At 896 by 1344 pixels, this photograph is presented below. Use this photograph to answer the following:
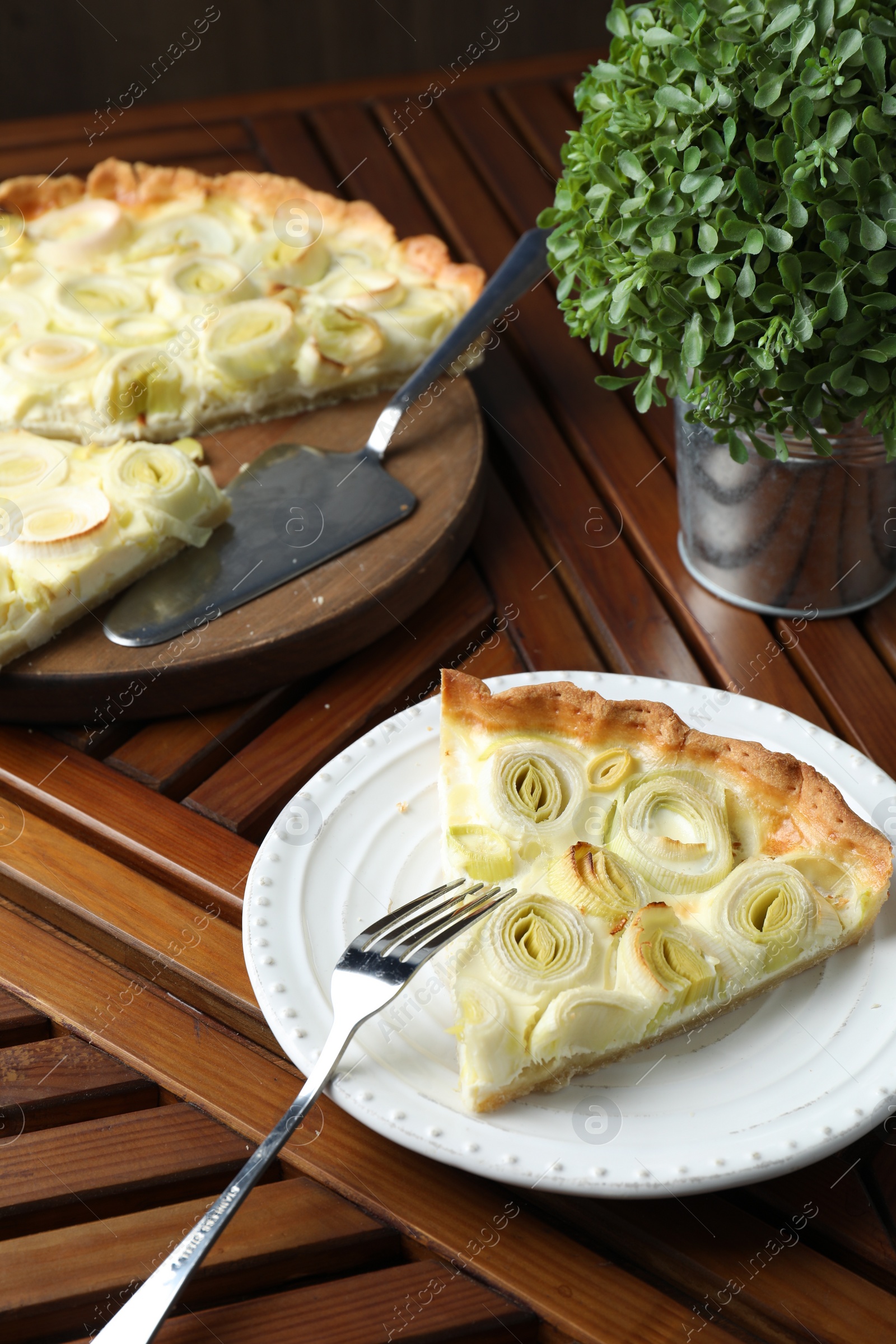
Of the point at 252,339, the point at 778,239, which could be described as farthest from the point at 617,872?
the point at 252,339

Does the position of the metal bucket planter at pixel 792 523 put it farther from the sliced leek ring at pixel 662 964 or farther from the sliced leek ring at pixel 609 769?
the sliced leek ring at pixel 662 964

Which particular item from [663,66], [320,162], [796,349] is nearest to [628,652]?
[796,349]

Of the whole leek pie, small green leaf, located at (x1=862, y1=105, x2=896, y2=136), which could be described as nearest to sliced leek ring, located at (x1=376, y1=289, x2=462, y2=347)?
the whole leek pie

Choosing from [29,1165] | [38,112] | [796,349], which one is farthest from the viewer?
[38,112]

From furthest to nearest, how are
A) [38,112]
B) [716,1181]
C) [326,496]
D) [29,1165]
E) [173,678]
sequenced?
[38,112] < [326,496] < [173,678] < [29,1165] < [716,1181]

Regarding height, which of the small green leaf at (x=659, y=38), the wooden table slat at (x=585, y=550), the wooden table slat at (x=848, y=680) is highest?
the small green leaf at (x=659, y=38)

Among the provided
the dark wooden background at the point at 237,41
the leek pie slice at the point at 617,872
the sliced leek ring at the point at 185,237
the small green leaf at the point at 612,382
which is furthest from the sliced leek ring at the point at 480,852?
the dark wooden background at the point at 237,41

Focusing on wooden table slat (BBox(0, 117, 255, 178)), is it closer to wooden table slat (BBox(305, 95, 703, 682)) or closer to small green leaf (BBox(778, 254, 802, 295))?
wooden table slat (BBox(305, 95, 703, 682))

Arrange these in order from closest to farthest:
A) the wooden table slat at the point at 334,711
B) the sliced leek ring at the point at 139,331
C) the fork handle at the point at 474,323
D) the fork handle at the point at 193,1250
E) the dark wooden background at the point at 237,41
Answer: the fork handle at the point at 193,1250
the wooden table slat at the point at 334,711
the fork handle at the point at 474,323
the sliced leek ring at the point at 139,331
the dark wooden background at the point at 237,41

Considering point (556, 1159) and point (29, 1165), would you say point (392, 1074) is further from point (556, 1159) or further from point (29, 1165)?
point (29, 1165)
